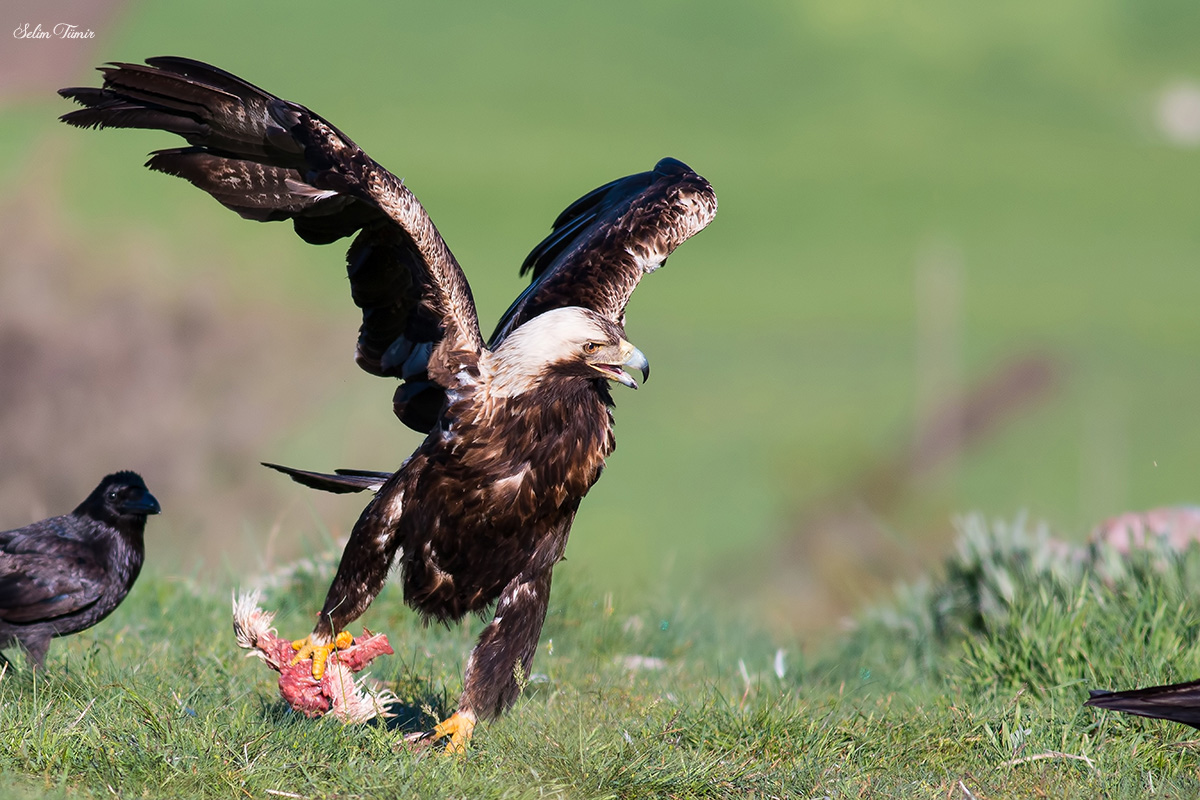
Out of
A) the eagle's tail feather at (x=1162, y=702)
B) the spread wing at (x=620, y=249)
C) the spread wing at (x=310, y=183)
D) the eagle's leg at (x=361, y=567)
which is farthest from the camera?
the spread wing at (x=620, y=249)

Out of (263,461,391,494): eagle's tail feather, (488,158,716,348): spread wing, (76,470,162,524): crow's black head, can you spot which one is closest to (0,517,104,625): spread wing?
(76,470,162,524): crow's black head

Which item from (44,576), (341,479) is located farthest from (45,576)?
(341,479)

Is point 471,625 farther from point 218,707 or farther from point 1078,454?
point 1078,454

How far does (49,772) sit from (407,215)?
2010 millimetres

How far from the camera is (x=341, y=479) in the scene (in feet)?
16.1

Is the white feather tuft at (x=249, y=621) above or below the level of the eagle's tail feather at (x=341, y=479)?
below

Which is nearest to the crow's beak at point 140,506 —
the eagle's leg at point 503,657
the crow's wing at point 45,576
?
the crow's wing at point 45,576

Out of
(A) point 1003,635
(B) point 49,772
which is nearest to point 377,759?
(B) point 49,772

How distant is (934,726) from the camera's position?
441cm

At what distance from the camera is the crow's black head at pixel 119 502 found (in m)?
5.45

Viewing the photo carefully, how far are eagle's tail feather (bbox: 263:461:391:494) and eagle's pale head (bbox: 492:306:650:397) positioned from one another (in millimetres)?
881

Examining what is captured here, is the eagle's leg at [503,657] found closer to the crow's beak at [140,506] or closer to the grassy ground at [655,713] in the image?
the grassy ground at [655,713]

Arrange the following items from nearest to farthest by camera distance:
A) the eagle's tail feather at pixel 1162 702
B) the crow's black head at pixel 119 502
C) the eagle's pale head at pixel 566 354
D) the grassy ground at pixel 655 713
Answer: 1. the eagle's tail feather at pixel 1162 702
2. the grassy ground at pixel 655 713
3. the eagle's pale head at pixel 566 354
4. the crow's black head at pixel 119 502

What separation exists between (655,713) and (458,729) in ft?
2.47
